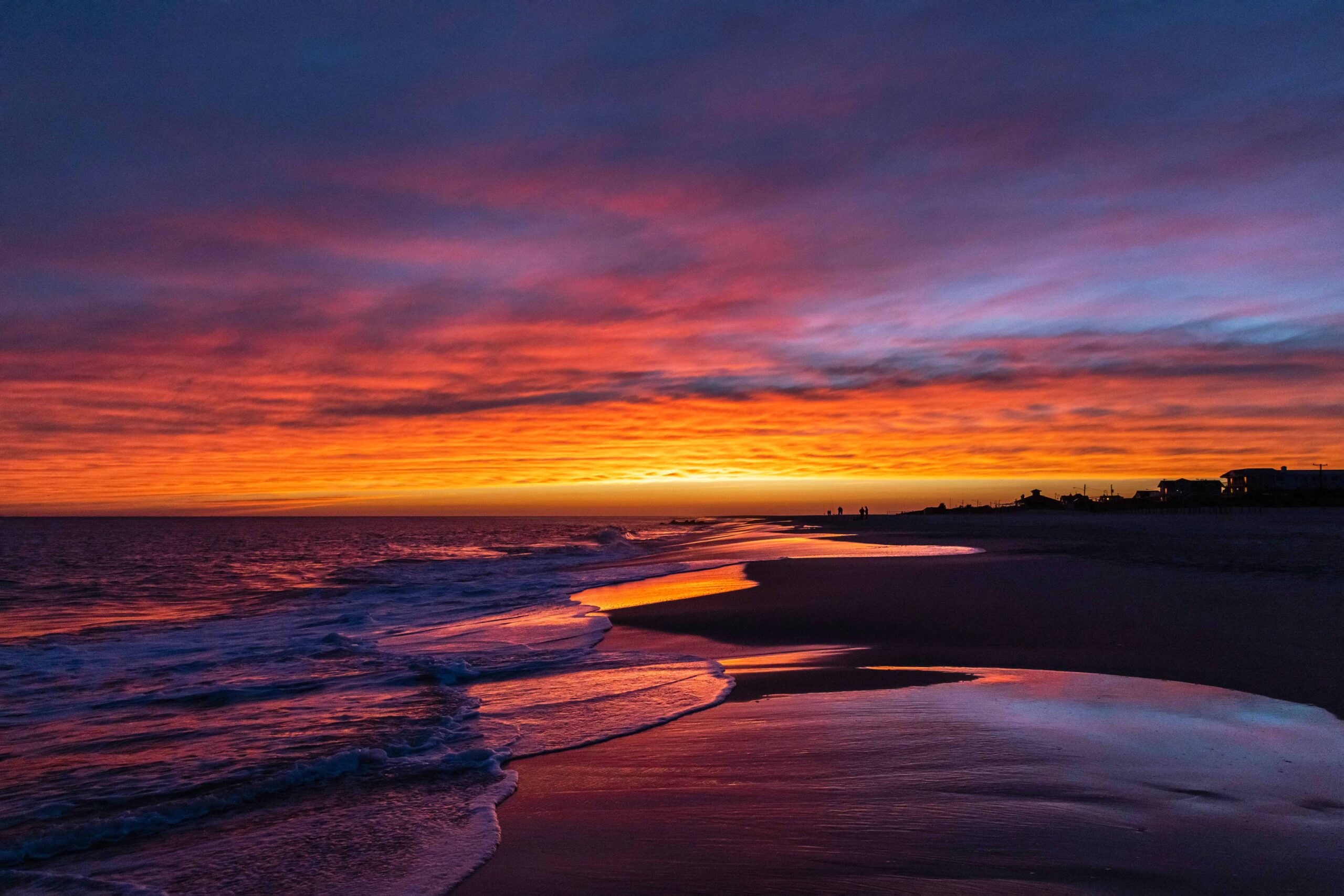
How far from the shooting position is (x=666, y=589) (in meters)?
22.6

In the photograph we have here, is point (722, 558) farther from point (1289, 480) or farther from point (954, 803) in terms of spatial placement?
point (1289, 480)

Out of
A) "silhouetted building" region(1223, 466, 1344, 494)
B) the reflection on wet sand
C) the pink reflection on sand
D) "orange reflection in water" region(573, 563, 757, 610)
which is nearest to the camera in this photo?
the reflection on wet sand

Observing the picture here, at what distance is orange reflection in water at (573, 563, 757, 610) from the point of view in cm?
1988

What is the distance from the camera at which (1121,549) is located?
2739 cm

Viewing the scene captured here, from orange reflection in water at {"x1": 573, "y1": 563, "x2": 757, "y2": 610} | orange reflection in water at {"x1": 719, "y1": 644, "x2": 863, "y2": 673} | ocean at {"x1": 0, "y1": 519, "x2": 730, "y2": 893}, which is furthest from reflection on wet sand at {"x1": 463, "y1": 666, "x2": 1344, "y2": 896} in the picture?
orange reflection in water at {"x1": 573, "y1": 563, "x2": 757, "y2": 610}

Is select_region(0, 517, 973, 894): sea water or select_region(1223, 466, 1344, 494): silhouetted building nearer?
select_region(0, 517, 973, 894): sea water

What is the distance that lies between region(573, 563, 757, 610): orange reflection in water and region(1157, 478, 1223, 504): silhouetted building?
99722 millimetres

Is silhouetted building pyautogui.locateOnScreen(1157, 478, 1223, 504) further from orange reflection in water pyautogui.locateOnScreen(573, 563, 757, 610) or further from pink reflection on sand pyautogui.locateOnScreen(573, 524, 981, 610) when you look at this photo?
orange reflection in water pyautogui.locateOnScreen(573, 563, 757, 610)

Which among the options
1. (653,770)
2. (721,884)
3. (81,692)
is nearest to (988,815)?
(721,884)

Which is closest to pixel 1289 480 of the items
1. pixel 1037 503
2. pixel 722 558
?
pixel 1037 503

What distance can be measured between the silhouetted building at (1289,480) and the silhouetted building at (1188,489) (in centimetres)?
399

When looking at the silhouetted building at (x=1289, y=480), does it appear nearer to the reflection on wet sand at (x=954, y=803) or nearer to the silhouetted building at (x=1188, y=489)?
the silhouetted building at (x=1188, y=489)

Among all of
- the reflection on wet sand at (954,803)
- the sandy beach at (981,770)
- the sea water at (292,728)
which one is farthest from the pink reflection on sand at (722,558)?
the reflection on wet sand at (954,803)

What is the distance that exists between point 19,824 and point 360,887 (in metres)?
3.38
